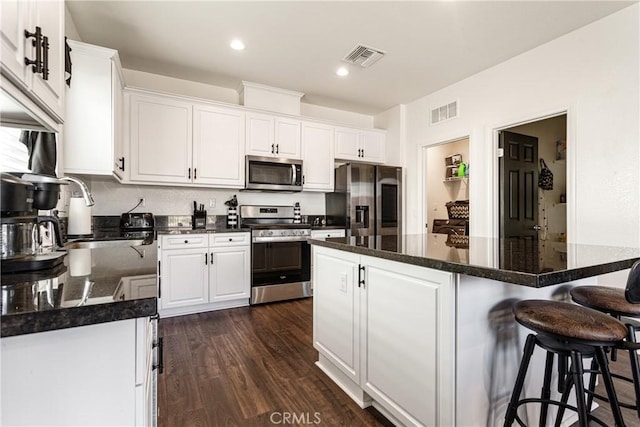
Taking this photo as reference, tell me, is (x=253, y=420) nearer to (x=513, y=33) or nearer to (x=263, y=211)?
(x=263, y=211)

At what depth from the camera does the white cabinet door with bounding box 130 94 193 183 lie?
3.21 m

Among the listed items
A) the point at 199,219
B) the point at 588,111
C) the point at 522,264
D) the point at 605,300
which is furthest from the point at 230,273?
the point at 588,111

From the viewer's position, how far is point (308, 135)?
4180 mm

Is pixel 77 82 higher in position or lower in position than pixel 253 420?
higher

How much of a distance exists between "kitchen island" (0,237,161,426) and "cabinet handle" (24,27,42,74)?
712mm

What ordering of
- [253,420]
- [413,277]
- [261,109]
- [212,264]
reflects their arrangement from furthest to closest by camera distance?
[261,109] → [212,264] → [253,420] → [413,277]

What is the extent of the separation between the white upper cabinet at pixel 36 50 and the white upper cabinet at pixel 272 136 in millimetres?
2460

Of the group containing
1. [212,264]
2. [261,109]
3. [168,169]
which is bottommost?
[212,264]

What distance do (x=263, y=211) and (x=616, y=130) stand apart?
365 cm

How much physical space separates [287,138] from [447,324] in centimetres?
328

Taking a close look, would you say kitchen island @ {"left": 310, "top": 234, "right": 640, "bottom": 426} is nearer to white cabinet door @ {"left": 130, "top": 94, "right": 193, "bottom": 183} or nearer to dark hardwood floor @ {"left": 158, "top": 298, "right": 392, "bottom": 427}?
dark hardwood floor @ {"left": 158, "top": 298, "right": 392, "bottom": 427}

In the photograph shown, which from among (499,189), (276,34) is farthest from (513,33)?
(276,34)

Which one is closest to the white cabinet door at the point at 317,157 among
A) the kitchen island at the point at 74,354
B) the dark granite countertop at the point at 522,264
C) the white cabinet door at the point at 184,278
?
the white cabinet door at the point at 184,278

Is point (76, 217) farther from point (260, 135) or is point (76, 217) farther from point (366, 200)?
point (366, 200)
